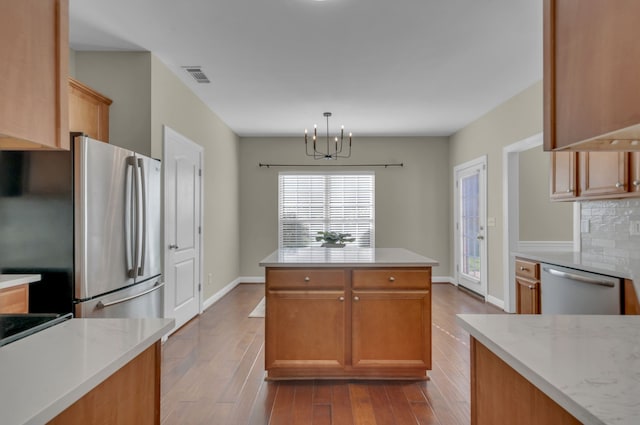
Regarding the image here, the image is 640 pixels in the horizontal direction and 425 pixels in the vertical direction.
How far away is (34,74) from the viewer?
3.08 feet

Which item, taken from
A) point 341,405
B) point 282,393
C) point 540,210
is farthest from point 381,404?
point 540,210

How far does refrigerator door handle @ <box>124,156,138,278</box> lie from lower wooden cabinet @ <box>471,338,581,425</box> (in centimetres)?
236

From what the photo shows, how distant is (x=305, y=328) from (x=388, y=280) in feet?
2.24

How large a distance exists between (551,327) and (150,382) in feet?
4.04

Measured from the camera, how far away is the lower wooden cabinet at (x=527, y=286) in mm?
3041

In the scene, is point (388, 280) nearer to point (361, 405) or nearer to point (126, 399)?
point (361, 405)

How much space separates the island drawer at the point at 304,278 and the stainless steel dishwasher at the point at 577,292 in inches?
60.7

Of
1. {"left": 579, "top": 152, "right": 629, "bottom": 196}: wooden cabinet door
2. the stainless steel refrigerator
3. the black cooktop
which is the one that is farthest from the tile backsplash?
the stainless steel refrigerator

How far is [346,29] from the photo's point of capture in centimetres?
298

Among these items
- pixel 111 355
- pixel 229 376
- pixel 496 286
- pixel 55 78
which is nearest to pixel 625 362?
pixel 111 355

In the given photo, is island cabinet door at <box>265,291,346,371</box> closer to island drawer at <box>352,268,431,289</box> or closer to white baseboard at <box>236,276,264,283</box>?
island drawer at <box>352,268,431,289</box>

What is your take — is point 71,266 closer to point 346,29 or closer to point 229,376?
point 229,376

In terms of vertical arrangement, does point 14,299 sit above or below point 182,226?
below

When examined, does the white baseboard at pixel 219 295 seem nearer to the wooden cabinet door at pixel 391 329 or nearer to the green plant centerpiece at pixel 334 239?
the green plant centerpiece at pixel 334 239
